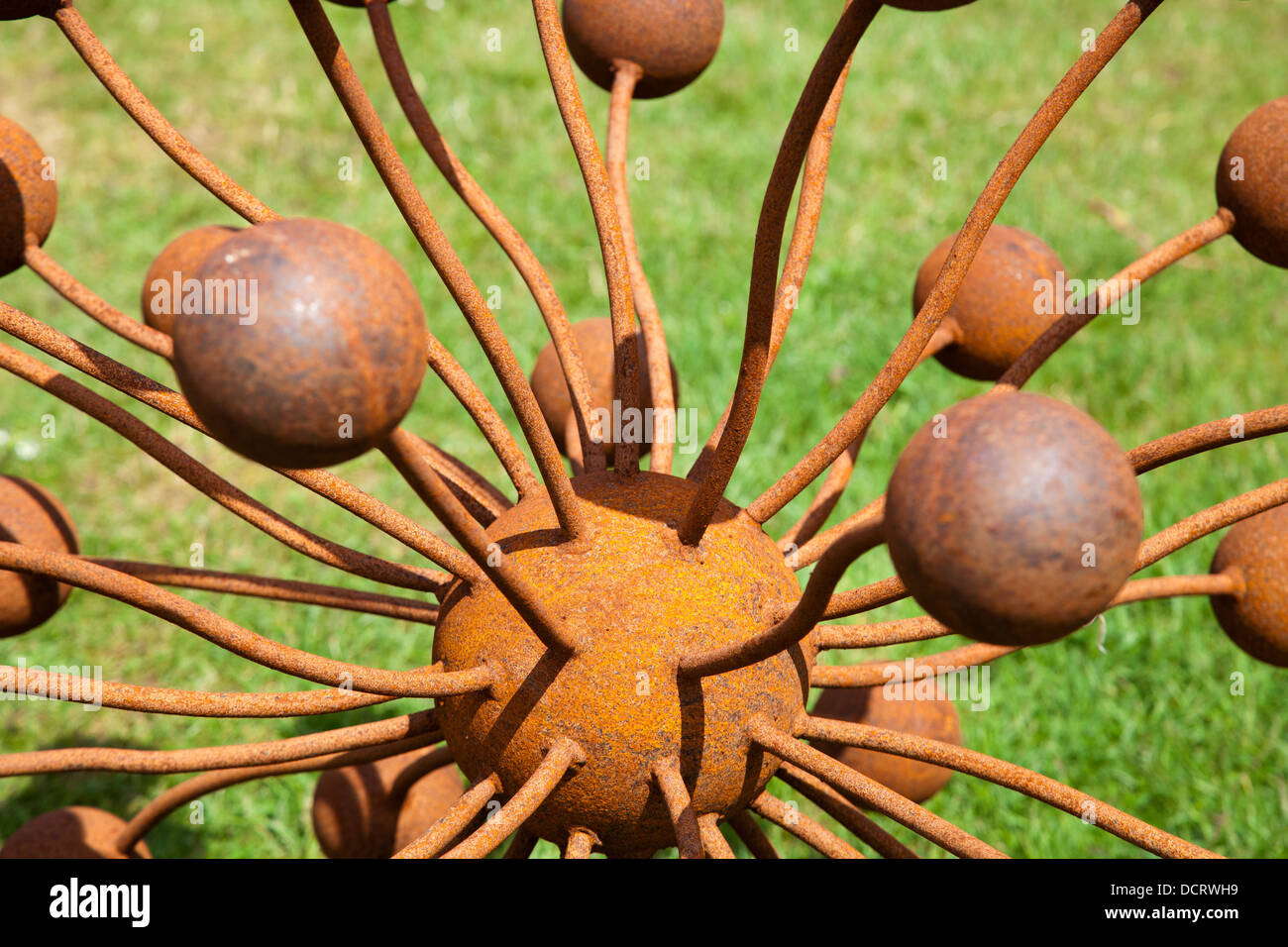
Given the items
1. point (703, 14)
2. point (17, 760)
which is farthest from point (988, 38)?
point (17, 760)

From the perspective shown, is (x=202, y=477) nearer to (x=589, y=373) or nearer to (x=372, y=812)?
(x=589, y=373)

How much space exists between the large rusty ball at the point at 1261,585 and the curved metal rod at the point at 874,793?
71 centimetres

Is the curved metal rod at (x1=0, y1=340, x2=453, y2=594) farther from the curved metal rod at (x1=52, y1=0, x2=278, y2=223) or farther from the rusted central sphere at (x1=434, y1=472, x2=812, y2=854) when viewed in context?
the curved metal rod at (x1=52, y1=0, x2=278, y2=223)

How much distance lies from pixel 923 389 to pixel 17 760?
3.18m

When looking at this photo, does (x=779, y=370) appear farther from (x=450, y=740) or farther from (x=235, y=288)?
(x=235, y=288)

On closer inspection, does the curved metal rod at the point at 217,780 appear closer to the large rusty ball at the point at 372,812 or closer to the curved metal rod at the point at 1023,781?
the large rusty ball at the point at 372,812

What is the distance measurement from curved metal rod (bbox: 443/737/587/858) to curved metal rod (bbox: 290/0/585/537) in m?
0.26

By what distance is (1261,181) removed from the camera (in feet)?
5.55

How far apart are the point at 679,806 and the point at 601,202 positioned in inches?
29.7

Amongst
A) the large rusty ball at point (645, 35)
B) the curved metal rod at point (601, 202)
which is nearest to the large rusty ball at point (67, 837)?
the curved metal rod at point (601, 202)

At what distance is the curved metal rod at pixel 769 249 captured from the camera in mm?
1231

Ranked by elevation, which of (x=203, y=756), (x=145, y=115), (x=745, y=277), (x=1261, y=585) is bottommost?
(x=203, y=756)

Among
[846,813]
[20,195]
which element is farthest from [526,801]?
[20,195]

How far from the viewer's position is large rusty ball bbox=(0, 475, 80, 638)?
1693 millimetres
